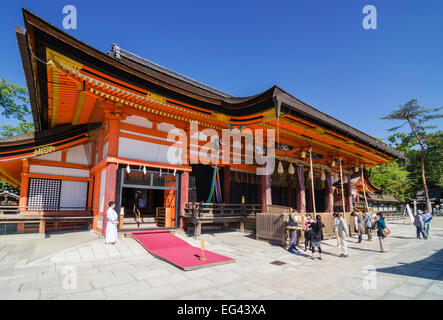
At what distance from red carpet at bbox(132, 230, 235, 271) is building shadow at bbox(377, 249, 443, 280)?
4.67m

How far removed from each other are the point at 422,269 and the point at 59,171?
1682 cm

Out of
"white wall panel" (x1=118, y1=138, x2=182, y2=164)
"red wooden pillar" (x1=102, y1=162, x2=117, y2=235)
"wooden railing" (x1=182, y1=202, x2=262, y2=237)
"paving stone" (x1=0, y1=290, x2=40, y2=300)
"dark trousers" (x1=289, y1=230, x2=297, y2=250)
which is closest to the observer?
"paving stone" (x1=0, y1=290, x2=40, y2=300)

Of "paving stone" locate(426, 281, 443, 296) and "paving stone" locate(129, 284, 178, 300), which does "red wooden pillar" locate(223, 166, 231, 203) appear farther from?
"paving stone" locate(426, 281, 443, 296)

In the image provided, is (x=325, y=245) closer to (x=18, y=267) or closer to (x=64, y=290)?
(x=64, y=290)

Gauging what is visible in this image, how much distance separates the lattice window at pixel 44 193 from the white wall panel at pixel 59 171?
1.50ft

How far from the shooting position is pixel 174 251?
26.2 feet

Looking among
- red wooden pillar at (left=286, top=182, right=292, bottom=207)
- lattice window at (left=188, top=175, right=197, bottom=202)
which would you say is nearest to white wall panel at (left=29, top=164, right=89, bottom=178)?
lattice window at (left=188, top=175, right=197, bottom=202)

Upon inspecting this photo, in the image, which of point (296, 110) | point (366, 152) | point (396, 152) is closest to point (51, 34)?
point (296, 110)

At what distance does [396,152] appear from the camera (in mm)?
16641

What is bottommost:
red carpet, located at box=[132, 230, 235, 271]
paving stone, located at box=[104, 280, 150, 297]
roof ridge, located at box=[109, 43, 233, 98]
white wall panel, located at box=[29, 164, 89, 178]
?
red carpet, located at box=[132, 230, 235, 271]

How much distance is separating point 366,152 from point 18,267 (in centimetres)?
1889

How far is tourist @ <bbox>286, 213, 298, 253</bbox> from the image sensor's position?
8867 millimetres

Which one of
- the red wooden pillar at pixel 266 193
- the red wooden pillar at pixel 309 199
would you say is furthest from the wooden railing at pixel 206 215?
the red wooden pillar at pixel 309 199

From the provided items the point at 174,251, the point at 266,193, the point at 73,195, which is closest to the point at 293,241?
the point at 266,193
